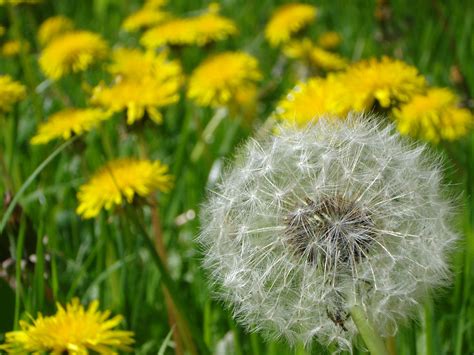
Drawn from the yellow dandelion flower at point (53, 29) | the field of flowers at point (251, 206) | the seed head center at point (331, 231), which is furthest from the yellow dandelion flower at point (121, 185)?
the yellow dandelion flower at point (53, 29)

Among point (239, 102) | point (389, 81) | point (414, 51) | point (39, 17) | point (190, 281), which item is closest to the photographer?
point (389, 81)

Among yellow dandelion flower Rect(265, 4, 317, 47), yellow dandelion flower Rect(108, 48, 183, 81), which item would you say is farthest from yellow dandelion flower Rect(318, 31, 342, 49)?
yellow dandelion flower Rect(108, 48, 183, 81)

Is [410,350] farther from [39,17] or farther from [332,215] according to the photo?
[39,17]

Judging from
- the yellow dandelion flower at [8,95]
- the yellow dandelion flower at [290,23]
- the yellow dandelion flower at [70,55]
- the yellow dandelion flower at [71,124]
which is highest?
the yellow dandelion flower at [290,23]

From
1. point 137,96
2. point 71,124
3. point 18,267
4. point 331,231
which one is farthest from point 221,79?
point 331,231

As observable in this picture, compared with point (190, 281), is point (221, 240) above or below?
above

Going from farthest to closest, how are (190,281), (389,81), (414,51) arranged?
(414,51)
(190,281)
(389,81)

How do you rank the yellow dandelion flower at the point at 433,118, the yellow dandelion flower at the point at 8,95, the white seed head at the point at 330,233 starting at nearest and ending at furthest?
the white seed head at the point at 330,233
the yellow dandelion flower at the point at 433,118
the yellow dandelion flower at the point at 8,95

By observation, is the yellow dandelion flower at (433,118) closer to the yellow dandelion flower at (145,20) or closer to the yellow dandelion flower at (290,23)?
the yellow dandelion flower at (290,23)

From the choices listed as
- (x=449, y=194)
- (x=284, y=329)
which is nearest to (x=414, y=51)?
(x=449, y=194)

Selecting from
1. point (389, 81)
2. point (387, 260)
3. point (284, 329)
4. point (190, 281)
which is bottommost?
point (190, 281)
